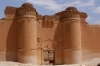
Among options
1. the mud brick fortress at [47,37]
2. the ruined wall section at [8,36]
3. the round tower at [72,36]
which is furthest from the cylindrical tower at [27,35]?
the round tower at [72,36]

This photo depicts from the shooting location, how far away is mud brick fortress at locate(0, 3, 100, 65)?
90.5ft

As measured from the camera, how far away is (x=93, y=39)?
3023cm

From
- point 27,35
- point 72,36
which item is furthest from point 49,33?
point 27,35

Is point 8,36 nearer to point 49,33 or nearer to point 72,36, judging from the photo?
point 49,33

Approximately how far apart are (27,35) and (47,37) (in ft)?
10.4

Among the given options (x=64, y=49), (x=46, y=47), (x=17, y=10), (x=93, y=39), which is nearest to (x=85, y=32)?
(x=93, y=39)

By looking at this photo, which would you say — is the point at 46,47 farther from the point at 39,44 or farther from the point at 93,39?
the point at 93,39

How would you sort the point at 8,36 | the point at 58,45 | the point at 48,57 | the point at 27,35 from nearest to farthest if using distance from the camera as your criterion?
the point at 27,35, the point at 8,36, the point at 58,45, the point at 48,57

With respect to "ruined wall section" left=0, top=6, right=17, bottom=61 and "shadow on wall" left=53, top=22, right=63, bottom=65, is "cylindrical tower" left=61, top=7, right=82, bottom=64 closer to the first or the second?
"shadow on wall" left=53, top=22, right=63, bottom=65

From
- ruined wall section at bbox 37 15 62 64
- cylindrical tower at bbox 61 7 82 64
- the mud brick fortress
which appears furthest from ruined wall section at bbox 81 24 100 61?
ruined wall section at bbox 37 15 62 64

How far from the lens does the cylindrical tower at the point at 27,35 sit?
2722cm

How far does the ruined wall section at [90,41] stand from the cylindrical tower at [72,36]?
0.97 meters

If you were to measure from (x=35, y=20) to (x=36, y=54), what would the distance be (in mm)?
4274

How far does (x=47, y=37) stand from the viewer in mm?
29531
